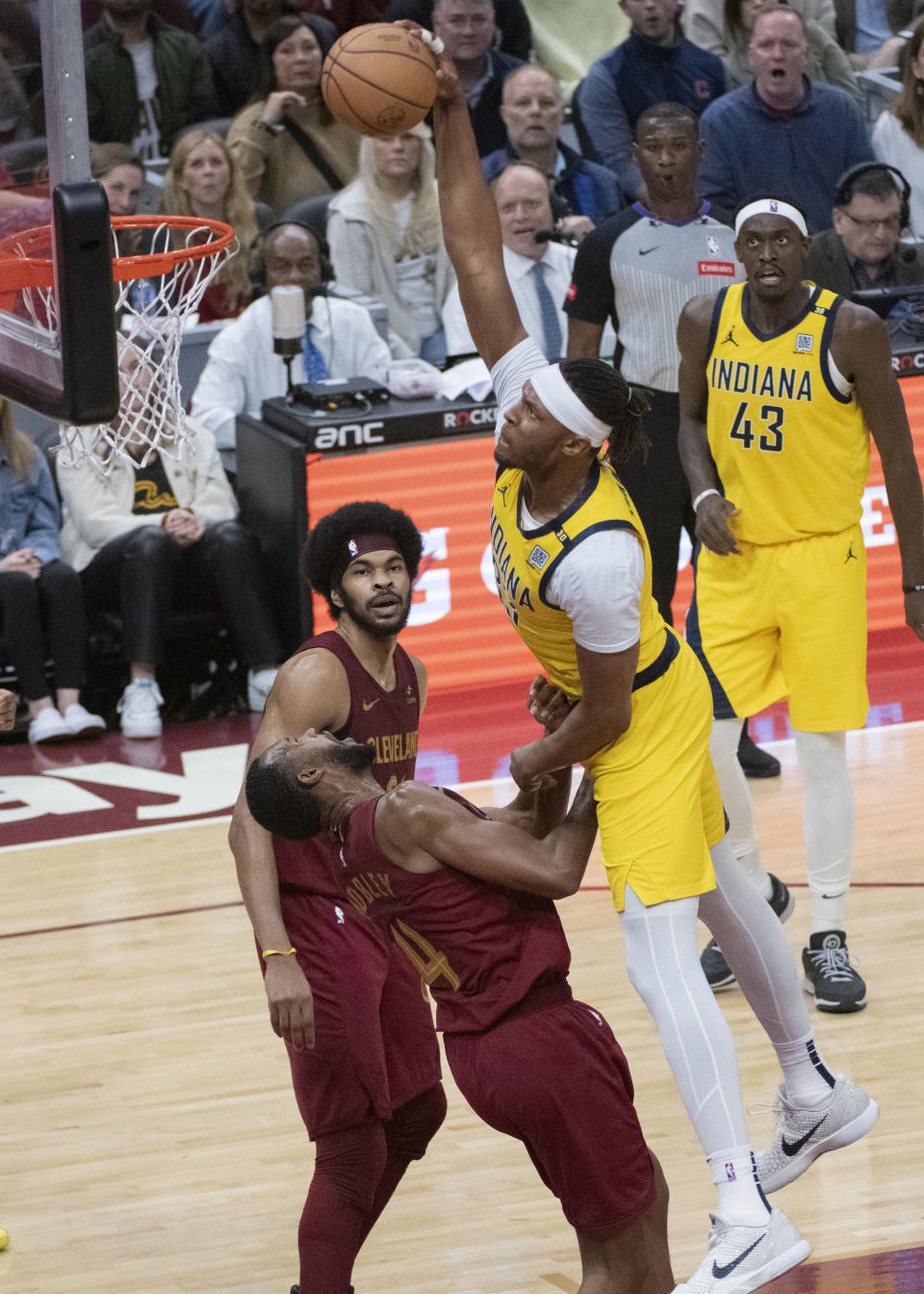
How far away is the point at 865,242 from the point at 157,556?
3341 mm

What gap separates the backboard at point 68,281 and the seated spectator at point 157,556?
4264 millimetres

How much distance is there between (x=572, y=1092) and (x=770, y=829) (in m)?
3.58

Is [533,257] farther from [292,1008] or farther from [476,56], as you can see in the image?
[292,1008]

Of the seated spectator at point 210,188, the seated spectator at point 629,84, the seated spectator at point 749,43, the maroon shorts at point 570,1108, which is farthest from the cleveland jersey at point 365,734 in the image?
the seated spectator at point 749,43

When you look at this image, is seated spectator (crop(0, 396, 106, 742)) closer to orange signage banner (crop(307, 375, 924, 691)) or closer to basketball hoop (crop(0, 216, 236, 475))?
orange signage banner (crop(307, 375, 924, 691))

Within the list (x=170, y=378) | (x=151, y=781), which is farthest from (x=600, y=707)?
(x=151, y=781)

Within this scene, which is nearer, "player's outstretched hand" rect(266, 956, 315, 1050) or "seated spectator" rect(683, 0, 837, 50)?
"player's outstretched hand" rect(266, 956, 315, 1050)

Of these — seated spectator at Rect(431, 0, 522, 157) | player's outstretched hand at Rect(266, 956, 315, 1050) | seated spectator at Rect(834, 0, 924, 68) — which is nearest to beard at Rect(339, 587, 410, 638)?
player's outstretched hand at Rect(266, 956, 315, 1050)

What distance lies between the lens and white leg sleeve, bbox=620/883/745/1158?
3.72m

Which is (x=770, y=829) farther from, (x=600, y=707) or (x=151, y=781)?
(x=600, y=707)

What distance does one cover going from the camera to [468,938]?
3412 mm

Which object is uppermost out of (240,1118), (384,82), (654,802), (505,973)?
(384,82)

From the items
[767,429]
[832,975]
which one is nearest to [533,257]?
[767,429]

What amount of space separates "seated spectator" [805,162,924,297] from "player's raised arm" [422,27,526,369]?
15.1ft
